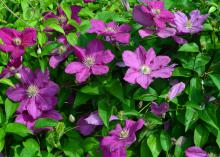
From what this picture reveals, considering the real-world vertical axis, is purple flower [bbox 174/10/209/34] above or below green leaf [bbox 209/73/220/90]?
above

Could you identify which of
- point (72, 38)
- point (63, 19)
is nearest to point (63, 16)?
point (63, 19)

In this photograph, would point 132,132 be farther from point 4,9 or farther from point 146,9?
point 4,9

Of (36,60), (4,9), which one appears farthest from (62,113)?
(4,9)

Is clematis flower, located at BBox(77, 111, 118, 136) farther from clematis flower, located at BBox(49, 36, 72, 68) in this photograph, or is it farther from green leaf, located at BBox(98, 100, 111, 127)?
clematis flower, located at BBox(49, 36, 72, 68)

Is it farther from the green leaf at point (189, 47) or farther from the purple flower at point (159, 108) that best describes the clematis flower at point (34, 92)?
the green leaf at point (189, 47)

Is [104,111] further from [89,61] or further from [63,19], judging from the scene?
[63,19]

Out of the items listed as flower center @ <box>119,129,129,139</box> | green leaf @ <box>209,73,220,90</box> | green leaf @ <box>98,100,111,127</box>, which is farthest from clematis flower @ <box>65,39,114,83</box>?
green leaf @ <box>209,73,220,90</box>
